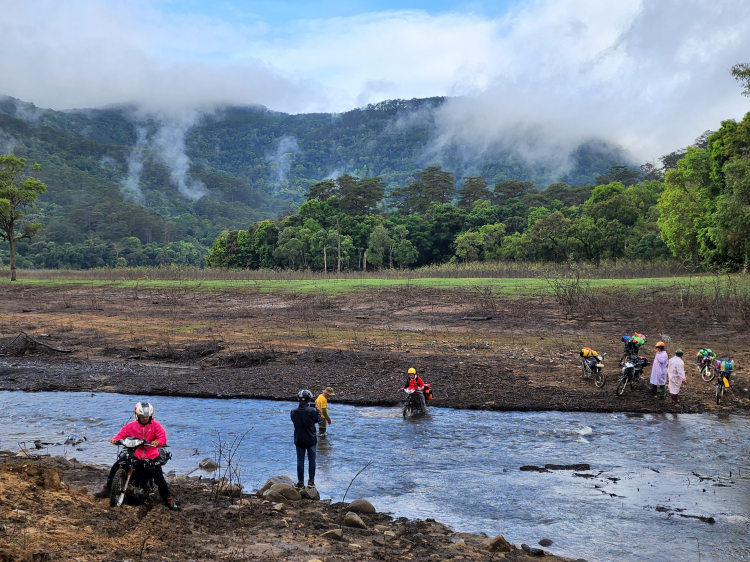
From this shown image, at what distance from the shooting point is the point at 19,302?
39531 mm

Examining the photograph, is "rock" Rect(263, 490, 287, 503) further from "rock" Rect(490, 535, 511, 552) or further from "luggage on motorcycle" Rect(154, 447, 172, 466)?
"rock" Rect(490, 535, 511, 552)

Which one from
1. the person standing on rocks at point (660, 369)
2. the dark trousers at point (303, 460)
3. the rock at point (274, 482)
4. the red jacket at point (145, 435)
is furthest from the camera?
the person standing on rocks at point (660, 369)

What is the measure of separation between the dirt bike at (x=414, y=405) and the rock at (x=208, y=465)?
482 centimetres

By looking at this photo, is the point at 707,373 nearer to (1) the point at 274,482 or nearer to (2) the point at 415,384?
(2) the point at 415,384

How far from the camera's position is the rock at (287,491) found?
9086 mm

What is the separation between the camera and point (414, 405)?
1439 cm

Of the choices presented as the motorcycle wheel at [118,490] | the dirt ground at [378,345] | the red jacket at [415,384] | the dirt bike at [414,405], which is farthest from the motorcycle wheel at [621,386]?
the motorcycle wheel at [118,490]

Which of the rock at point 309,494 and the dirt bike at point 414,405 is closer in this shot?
the rock at point 309,494

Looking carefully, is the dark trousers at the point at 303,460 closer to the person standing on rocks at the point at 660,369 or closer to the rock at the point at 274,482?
the rock at the point at 274,482

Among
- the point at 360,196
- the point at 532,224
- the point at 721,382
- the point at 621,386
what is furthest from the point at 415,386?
the point at 360,196

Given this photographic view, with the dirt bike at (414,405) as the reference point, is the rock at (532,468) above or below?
below

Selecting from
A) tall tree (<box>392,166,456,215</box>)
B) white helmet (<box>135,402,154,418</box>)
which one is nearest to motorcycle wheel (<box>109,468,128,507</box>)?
white helmet (<box>135,402,154,418</box>)

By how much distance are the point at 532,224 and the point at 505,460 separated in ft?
223

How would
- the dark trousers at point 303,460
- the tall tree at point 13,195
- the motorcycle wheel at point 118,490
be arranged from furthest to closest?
the tall tree at point 13,195, the dark trousers at point 303,460, the motorcycle wheel at point 118,490
